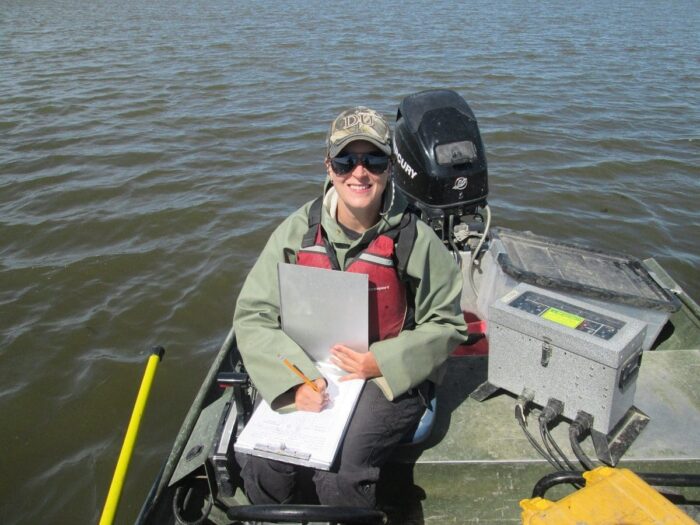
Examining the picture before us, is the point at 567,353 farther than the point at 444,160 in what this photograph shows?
No

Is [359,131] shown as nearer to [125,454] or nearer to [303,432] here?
[303,432]

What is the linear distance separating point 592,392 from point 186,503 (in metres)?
1.91

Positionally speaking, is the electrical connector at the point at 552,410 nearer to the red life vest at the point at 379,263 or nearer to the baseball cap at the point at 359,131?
the red life vest at the point at 379,263

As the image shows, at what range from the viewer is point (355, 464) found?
2.14 m

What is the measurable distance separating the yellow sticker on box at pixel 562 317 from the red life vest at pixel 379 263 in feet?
2.09

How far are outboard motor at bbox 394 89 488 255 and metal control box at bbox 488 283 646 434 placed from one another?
3.76 feet

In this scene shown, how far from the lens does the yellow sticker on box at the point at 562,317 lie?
8.04 ft

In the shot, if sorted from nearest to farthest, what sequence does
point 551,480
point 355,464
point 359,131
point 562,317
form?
point 551,480, point 355,464, point 359,131, point 562,317

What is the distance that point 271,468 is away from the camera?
2170mm

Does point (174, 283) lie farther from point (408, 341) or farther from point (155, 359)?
point (408, 341)

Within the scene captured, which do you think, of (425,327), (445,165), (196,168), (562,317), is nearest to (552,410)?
(562,317)

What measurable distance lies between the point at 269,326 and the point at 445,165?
71.8 inches

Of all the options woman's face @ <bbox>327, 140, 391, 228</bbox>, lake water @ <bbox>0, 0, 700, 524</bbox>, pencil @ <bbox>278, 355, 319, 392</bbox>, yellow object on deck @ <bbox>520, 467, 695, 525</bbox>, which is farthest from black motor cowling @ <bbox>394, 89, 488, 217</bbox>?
lake water @ <bbox>0, 0, 700, 524</bbox>

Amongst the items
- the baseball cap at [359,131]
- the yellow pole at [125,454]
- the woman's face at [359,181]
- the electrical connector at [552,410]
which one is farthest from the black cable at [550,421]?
the yellow pole at [125,454]
